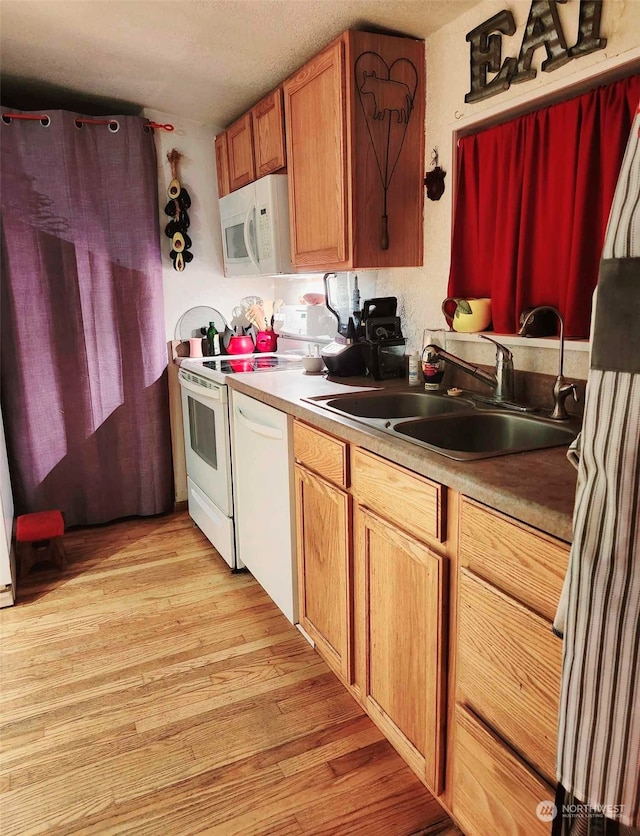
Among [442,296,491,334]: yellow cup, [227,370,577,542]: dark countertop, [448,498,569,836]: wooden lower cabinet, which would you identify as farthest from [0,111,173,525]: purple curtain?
[448,498,569,836]: wooden lower cabinet

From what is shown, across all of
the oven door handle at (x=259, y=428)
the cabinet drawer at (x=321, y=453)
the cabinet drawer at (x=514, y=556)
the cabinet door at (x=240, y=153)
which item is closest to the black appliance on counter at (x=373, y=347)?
the oven door handle at (x=259, y=428)

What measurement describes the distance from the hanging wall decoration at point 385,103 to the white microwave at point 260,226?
631 millimetres

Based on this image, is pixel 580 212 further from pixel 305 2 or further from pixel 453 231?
pixel 305 2

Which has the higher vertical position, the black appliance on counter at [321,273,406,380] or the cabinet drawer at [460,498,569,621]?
the black appliance on counter at [321,273,406,380]

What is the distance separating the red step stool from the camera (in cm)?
286

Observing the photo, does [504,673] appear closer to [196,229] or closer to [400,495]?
[400,495]

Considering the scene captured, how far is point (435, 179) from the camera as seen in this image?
2.23 metres

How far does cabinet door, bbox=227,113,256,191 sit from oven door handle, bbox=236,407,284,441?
1.28m

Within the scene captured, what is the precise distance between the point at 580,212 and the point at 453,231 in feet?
1.82

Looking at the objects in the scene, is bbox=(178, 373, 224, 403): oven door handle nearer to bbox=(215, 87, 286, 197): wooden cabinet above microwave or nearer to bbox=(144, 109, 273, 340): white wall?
bbox=(144, 109, 273, 340): white wall

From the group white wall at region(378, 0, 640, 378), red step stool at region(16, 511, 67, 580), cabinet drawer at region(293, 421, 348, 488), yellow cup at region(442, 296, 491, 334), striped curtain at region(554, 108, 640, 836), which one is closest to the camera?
striped curtain at region(554, 108, 640, 836)

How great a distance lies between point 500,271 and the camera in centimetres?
197

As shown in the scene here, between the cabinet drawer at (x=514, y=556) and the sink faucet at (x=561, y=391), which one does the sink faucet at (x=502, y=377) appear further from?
the cabinet drawer at (x=514, y=556)

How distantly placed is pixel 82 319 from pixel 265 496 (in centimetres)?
157
